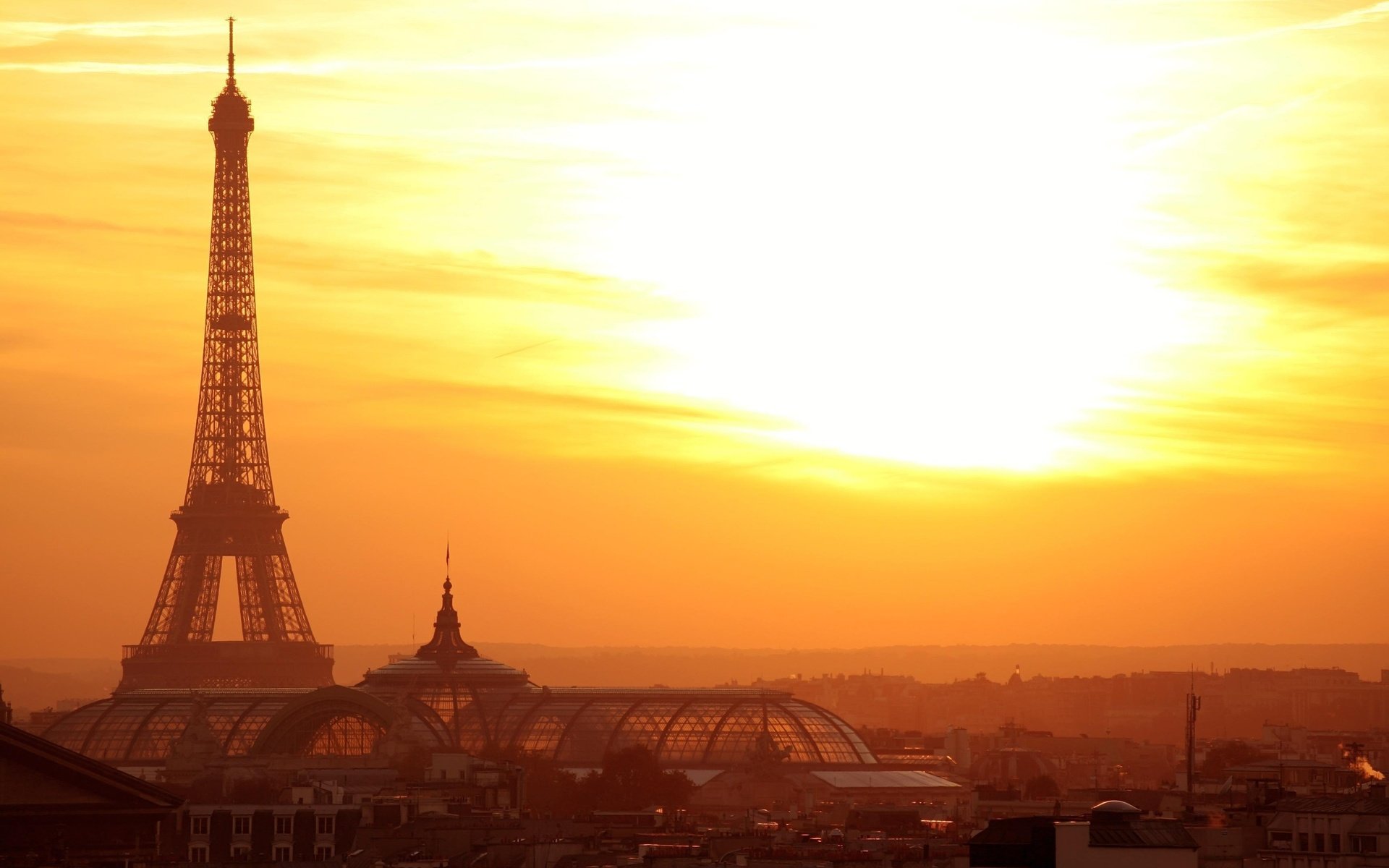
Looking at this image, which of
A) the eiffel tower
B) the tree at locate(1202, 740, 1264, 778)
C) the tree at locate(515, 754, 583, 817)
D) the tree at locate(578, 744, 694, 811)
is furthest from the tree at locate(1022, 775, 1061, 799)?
the eiffel tower

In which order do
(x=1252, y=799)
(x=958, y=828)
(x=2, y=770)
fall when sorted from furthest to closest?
(x=958, y=828), (x=1252, y=799), (x=2, y=770)

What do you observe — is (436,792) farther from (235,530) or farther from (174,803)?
(235,530)

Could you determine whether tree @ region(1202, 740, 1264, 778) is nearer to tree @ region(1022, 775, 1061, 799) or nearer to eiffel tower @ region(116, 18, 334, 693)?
tree @ region(1022, 775, 1061, 799)

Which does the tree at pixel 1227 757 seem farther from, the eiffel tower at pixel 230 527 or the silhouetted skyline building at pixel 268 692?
the eiffel tower at pixel 230 527

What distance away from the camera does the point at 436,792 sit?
10344cm

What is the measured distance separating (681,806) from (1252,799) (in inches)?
2312

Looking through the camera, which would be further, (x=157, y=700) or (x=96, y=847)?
(x=157, y=700)

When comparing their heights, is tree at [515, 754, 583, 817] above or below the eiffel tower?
below

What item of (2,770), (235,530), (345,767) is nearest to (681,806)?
(345,767)

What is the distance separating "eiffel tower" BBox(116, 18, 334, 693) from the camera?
636 ft

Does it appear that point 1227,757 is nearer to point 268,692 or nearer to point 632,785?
point 632,785

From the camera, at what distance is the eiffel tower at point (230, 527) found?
194 m

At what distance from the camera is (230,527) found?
193375 mm

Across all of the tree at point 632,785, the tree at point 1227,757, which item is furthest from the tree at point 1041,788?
the tree at point 632,785
